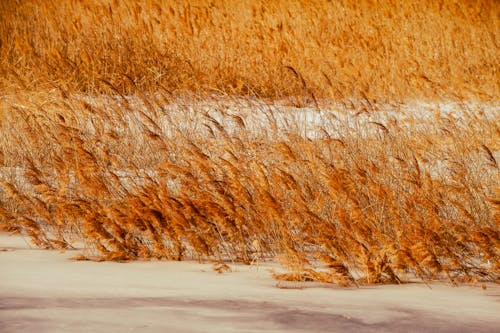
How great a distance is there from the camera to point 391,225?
4.00 m

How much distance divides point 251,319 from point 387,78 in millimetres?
6783

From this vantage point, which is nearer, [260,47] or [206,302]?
[206,302]

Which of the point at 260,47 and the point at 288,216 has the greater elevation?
the point at 260,47

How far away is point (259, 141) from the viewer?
5676 mm

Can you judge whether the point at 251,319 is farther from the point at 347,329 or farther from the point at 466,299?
the point at 466,299

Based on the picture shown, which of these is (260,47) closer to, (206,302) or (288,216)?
(288,216)

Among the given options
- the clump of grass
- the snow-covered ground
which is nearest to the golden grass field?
the clump of grass

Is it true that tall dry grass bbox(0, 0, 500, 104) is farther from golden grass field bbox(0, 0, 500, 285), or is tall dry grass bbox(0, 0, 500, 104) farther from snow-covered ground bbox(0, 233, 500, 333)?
snow-covered ground bbox(0, 233, 500, 333)

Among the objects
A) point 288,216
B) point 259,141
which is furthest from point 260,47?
point 288,216

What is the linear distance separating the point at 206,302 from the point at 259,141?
8.92 ft

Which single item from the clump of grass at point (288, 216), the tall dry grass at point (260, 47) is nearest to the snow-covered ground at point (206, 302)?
the clump of grass at point (288, 216)

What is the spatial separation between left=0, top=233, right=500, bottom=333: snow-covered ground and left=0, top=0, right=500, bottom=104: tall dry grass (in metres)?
4.08

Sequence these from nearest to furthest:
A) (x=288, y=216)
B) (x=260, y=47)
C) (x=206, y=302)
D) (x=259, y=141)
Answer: (x=206, y=302), (x=288, y=216), (x=259, y=141), (x=260, y=47)

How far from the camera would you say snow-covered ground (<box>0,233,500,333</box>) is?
2.72 metres
